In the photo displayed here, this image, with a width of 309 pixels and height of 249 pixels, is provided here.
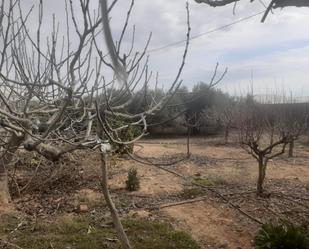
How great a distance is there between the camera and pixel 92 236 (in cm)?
543

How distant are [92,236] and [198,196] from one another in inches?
95.8

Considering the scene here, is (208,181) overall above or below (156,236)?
above

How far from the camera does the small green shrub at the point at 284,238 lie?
4.34 meters

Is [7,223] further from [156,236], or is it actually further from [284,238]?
[284,238]

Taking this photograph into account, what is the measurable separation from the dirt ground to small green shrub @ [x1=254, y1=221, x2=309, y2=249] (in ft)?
1.36

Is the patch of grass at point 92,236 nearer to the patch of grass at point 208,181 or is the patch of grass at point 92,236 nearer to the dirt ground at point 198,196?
the dirt ground at point 198,196

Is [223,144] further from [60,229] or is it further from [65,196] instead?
[60,229]

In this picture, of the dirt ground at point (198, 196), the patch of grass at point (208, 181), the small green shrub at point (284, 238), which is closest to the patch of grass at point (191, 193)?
the dirt ground at point (198, 196)

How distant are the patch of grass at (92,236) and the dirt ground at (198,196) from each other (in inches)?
12.1

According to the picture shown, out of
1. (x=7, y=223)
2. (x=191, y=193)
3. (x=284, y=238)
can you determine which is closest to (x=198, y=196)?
(x=191, y=193)

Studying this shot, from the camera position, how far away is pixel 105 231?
562 cm

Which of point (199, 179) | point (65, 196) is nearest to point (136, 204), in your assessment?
point (65, 196)

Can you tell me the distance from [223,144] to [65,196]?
10439 millimetres

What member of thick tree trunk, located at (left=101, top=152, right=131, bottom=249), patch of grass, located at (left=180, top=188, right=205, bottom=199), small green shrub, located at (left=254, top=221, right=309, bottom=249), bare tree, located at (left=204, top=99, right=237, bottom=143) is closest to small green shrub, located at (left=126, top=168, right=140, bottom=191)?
patch of grass, located at (left=180, top=188, right=205, bottom=199)
